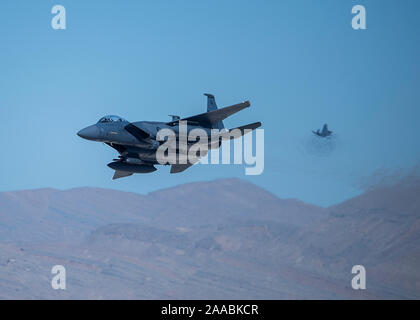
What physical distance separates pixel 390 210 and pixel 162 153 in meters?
165

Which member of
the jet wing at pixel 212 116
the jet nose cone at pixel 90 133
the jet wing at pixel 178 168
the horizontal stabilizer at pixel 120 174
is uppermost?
the jet wing at pixel 212 116

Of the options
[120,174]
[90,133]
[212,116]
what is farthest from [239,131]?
[90,133]

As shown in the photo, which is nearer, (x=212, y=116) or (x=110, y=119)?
(x=110, y=119)

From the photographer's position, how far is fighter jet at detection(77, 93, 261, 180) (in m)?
43.2

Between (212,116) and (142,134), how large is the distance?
16.7 ft

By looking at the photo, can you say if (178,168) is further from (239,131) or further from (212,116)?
(239,131)

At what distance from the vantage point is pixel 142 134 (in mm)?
43594

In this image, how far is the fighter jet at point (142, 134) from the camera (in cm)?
4325

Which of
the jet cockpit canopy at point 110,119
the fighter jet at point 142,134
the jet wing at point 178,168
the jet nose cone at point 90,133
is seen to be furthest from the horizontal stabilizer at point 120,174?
the jet nose cone at point 90,133

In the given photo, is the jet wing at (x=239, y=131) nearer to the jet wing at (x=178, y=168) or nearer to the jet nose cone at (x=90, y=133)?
the jet wing at (x=178, y=168)
